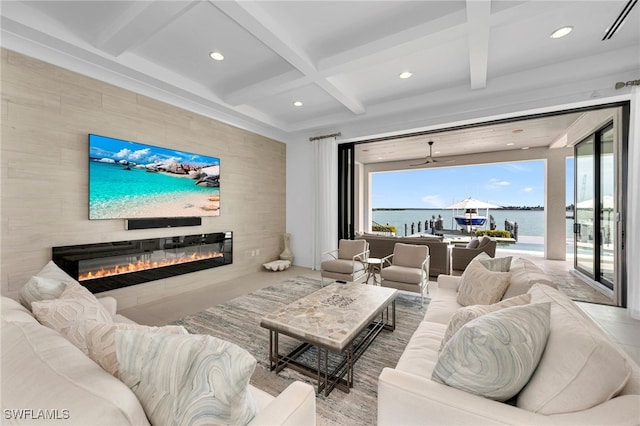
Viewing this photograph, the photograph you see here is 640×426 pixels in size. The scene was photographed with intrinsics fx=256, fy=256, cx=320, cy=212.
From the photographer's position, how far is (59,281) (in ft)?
5.32

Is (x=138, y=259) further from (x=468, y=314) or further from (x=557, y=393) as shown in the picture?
(x=557, y=393)

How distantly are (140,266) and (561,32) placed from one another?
18.0 ft

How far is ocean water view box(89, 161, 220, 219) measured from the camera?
9.74 ft

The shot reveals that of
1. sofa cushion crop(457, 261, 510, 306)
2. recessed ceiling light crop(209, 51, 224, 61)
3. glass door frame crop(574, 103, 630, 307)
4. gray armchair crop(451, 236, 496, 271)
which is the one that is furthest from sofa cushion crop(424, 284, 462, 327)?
recessed ceiling light crop(209, 51, 224, 61)

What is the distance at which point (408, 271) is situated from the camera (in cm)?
337

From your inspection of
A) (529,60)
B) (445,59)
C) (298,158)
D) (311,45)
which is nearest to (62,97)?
(311,45)

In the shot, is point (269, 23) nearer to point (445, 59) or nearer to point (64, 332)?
point (445, 59)

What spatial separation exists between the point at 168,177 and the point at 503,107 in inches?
193

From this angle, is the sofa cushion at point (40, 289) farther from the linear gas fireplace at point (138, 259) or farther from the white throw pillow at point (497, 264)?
the white throw pillow at point (497, 264)

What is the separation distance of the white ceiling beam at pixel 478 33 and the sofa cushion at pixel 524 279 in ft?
7.13

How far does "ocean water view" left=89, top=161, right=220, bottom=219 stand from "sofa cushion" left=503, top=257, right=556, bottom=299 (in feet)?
13.2

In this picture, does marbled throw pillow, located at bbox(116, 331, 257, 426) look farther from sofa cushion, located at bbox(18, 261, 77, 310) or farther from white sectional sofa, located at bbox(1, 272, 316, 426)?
sofa cushion, located at bbox(18, 261, 77, 310)

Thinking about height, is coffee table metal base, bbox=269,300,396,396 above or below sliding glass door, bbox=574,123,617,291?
below

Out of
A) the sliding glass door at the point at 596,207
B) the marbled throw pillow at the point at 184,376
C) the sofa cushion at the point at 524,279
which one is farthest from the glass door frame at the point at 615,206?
the marbled throw pillow at the point at 184,376
